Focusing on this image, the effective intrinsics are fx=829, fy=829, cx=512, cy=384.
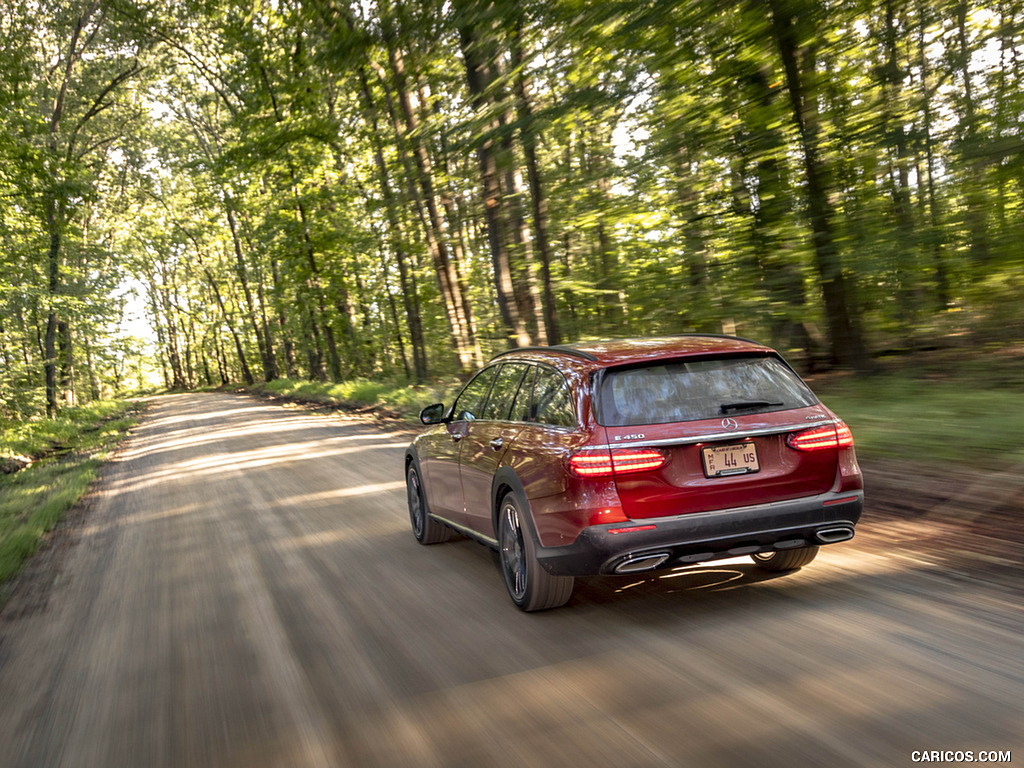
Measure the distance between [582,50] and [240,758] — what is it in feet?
30.6

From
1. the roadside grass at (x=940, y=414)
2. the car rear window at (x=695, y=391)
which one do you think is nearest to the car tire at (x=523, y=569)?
the car rear window at (x=695, y=391)

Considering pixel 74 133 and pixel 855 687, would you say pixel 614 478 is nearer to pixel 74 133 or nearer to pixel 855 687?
pixel 855 687

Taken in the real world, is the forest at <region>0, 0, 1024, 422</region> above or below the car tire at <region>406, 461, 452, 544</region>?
above

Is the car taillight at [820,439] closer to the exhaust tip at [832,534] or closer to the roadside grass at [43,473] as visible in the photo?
the exhaust tip at [832,534]

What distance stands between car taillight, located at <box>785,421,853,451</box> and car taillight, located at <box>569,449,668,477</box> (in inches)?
30.6

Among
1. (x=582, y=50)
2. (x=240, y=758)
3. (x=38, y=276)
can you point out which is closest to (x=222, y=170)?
(x=38, y=276)

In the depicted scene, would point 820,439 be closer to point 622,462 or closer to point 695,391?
point 695,391

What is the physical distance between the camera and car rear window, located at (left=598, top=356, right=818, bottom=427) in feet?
15.0

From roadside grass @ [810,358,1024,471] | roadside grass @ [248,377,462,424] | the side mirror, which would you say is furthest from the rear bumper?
roadside grass @ [248,377,462,424]

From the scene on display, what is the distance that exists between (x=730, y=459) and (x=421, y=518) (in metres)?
3.58

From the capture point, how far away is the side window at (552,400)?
4.82 meters

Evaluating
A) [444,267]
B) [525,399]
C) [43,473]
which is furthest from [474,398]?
[444,267]

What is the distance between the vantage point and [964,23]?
923cm

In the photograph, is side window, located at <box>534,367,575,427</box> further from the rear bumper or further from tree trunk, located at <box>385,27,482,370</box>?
tree trunk, located at <box>385,27,482,370</box>
